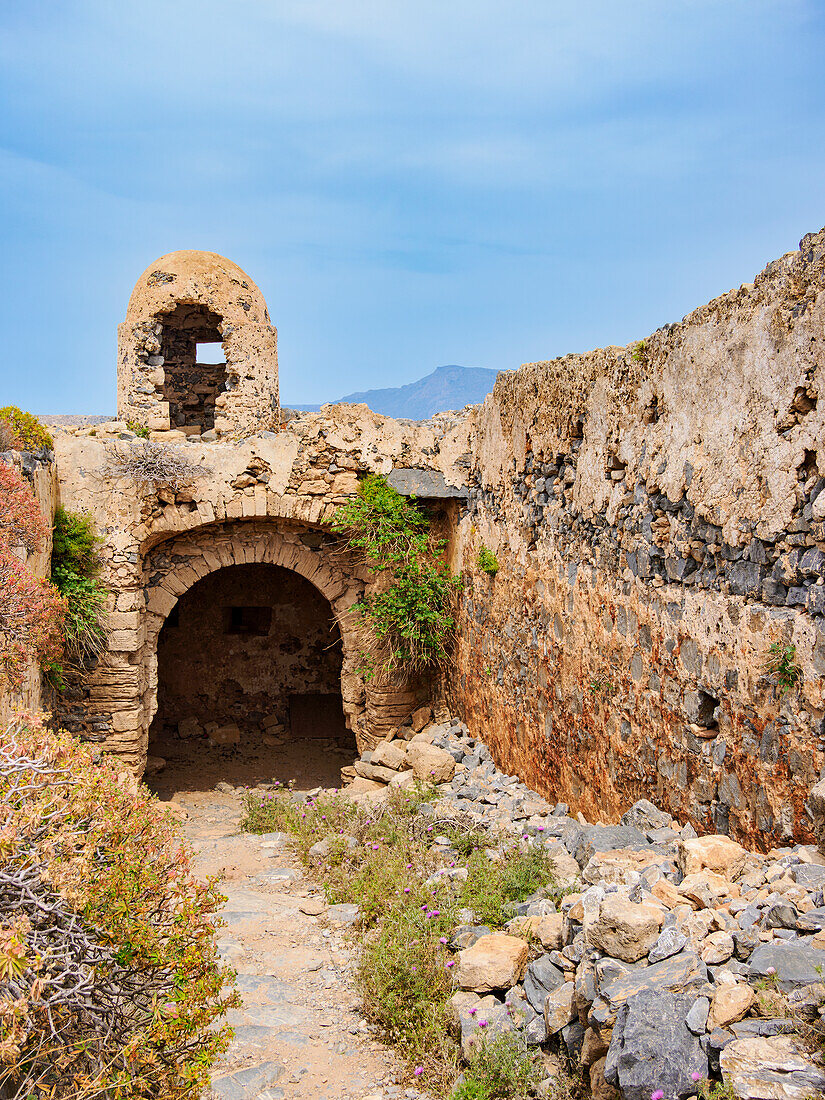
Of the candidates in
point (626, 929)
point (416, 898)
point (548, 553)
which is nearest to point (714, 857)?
point (626, 929)

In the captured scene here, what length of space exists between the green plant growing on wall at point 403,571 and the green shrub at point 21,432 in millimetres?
2649

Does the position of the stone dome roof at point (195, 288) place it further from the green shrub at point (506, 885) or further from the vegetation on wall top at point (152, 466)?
the green shrub at point (506, 885)

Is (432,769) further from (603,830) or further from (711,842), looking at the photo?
(711,842)

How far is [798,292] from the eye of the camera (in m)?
3.23

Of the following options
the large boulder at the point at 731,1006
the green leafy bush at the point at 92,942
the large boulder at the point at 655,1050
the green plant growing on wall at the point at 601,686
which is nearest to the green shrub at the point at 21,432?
the green leafy bush at the point at 92,942

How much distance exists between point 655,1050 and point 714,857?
3.27 ft

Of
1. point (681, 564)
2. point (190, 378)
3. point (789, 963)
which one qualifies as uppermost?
point (190, 378)

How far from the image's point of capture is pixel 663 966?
9.09ft

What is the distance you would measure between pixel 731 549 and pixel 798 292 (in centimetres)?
106

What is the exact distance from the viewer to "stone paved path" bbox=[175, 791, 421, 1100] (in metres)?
3.65

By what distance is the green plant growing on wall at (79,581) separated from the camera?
7.46 m

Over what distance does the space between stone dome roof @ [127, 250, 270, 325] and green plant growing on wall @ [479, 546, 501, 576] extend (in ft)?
17.5

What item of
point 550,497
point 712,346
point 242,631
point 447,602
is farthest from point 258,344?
point 712,346

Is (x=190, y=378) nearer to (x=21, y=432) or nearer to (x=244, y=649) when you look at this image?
(x=244, y=649)
